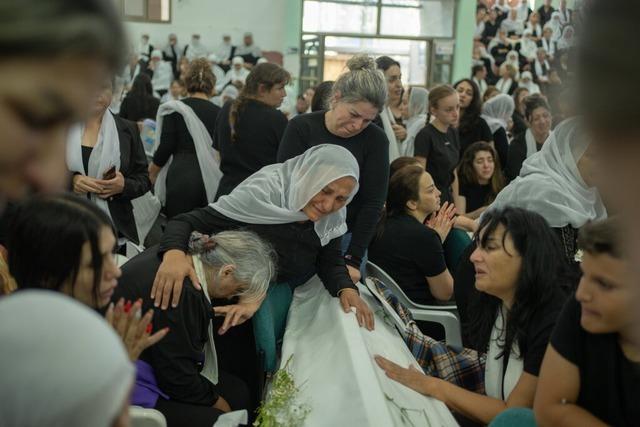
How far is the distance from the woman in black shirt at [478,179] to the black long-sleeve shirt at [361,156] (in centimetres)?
151

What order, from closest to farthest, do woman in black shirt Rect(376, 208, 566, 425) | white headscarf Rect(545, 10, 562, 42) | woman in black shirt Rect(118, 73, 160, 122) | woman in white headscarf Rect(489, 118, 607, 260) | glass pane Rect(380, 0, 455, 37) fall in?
woman in black shirt Rect(376, 208, 566, 425), woman in white headscarf Rect(489, 118, 607, 260), white headscarf Rect(545, 10, 562, 42), woman in black shirt Rect(118, 73, 160, 122), glass pane Rect(380, 0, 455, 37)

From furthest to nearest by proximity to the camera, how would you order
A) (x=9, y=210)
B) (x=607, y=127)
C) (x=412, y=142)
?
(x=412, y=142)
(x=9, y=210)
(x=607, y=127)

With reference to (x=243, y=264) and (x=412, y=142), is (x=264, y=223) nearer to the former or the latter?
(x=243, y=264)

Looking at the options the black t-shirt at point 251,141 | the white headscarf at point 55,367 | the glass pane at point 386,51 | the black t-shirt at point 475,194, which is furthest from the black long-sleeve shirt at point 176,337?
the glass pane at point 386,51

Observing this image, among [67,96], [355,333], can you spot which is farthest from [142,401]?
[67,96]

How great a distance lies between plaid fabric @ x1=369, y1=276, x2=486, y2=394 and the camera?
2.29m

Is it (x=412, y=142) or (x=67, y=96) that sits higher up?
(x=67, y=96)

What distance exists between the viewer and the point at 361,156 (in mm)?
2814

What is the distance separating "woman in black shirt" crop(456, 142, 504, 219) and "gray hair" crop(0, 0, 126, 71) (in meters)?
3.81

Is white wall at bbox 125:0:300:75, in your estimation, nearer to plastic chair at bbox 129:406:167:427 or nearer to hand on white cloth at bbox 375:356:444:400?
hand on white cloth at bbox 375:356:444:400

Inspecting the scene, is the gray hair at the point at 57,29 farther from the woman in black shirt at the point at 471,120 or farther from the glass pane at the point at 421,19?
the glass pane at the point at 421,19

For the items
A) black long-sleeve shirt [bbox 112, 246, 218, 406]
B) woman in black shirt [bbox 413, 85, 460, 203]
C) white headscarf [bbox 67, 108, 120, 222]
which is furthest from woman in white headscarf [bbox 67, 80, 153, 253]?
woman in black shirt [bbox 413, 85, 460, 203]

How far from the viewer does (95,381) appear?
720 mm

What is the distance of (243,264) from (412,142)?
238 cm
